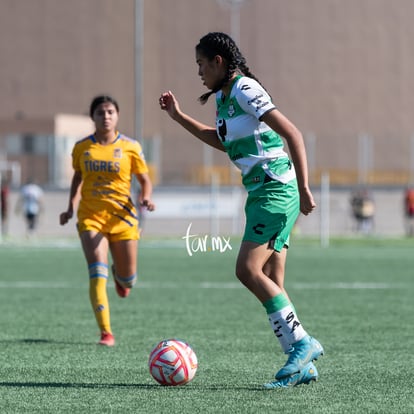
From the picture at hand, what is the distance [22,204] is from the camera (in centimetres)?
3766

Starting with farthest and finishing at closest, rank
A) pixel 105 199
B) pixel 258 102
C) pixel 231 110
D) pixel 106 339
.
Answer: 1. pixel 105 199
2. pixel 106 339
3. pixel 231 110
4. pixel 258 102

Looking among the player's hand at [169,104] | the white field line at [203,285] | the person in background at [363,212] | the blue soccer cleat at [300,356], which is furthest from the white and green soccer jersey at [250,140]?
the person in background at [363,212]

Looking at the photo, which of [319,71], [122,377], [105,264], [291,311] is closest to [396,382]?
[291,311]

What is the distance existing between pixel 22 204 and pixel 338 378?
3112 cm

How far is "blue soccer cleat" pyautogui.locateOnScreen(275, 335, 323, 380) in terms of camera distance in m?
6.78

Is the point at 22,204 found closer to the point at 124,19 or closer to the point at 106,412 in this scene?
the point at 124,19

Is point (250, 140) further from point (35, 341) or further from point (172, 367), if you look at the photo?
point (35, 341)

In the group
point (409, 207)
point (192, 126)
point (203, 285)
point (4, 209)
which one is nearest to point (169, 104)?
point (192, 126)

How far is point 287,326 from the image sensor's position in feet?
22.6

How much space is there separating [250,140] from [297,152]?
407 mm

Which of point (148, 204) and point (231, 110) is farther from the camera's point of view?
point (148, 204)

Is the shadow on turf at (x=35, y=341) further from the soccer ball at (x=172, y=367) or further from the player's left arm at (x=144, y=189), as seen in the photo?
the soccer ball at (x=172, y=367)

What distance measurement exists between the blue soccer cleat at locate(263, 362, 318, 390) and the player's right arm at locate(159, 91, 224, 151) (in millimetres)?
1599

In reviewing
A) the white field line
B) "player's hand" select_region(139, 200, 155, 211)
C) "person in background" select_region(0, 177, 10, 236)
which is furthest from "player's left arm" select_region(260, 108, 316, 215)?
"person in background" select_region(0, 177, 10, 236)
